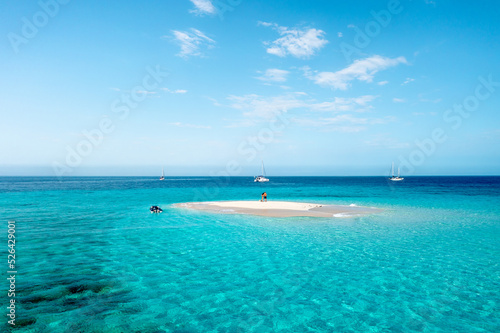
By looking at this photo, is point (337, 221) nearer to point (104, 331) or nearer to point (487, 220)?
point (487, 220)

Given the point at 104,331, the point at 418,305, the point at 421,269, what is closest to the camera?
the point at 104,331

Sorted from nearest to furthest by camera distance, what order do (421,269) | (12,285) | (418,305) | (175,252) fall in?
1. (418,305)
2. (12,285)
3. (421,269)
4. (175,252)

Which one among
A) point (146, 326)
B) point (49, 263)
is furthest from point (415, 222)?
point (49, 263)

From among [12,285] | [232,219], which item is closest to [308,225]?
[232,219]

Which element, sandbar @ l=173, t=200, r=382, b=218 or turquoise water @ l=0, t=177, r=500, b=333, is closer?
turquoise water @ l=0, t=177, r=500, b=333

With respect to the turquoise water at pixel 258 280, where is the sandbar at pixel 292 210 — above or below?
above

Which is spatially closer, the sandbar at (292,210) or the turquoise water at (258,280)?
the turquoise water at (258,280)

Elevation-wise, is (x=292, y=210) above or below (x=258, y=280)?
above

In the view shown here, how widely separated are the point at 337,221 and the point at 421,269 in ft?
51.1

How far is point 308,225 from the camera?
Result: 29.2 m

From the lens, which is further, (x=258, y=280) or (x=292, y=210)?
(x=292, y=210)

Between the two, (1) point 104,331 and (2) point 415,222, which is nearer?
(1) point 104,331

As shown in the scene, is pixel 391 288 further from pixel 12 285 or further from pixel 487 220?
pixel 487 220

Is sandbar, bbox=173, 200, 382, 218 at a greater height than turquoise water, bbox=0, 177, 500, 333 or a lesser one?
greater
